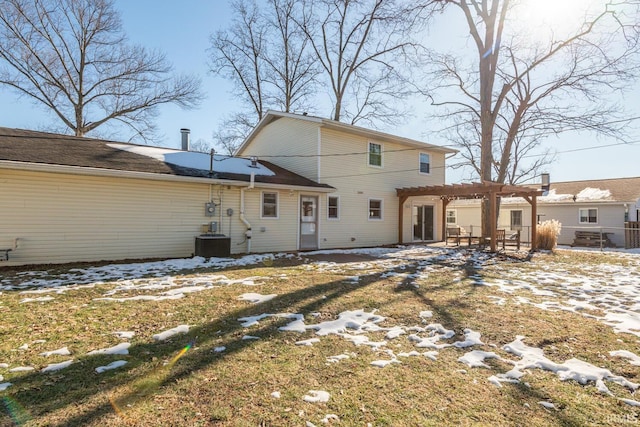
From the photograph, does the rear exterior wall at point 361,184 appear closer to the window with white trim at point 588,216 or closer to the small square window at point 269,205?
the small square window at point 269,205

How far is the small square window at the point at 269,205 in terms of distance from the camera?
12.5m

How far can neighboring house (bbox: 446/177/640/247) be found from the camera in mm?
19531

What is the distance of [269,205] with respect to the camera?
41.5 feet

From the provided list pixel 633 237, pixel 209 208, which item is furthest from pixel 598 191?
pixel 209 208

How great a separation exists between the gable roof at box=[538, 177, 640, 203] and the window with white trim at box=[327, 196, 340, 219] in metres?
13.6

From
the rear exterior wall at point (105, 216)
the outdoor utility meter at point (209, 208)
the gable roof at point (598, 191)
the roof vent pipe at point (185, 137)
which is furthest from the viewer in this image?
the gable roof at point (598, 191)

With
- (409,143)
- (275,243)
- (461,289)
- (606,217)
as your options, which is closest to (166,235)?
(275,243)

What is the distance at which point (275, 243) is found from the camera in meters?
12.8

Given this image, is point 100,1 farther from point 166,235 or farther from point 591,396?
point 591,396

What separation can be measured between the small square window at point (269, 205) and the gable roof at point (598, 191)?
16.4m

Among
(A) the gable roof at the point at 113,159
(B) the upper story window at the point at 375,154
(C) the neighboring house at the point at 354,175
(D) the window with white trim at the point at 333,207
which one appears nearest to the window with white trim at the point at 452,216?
(C) the neighboring house at the point at 354,175

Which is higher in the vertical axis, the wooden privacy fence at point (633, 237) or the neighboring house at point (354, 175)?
the neighboring house at point (354, 175)

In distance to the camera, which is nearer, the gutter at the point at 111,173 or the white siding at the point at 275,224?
the gutter at the point at 111,173

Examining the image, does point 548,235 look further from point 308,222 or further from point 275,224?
point 275,224
